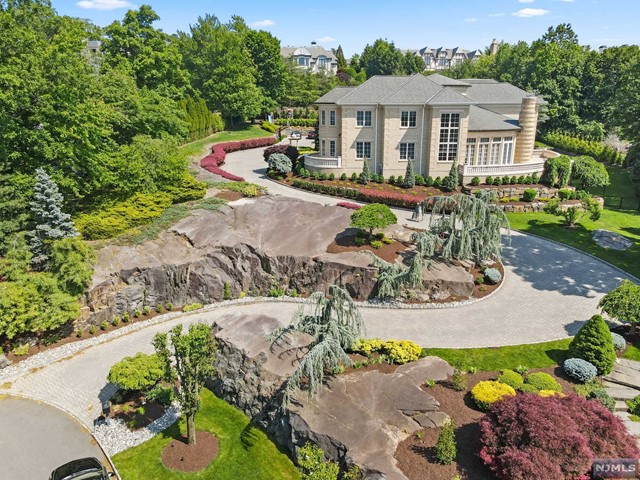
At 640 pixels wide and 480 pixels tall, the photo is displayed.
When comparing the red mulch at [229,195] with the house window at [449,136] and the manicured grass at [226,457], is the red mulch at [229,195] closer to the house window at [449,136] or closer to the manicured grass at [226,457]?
the manicured grass at [226,457]

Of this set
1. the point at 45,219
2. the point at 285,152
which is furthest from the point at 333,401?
the point at 285,152

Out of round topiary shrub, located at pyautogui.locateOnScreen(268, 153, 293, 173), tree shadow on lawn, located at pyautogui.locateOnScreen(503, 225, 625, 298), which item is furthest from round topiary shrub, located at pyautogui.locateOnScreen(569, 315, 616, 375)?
round topiary shrub, located at pyautogui.locateOnScreen(268, 153, 293, 173)

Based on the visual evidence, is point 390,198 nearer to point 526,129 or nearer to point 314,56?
point 526,129

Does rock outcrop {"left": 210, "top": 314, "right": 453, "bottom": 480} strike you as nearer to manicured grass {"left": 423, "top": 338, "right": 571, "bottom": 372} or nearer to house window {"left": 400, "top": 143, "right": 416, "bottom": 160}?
manicured grass {"left": 423, "top": 338, "right": 571, "bottom": 372}

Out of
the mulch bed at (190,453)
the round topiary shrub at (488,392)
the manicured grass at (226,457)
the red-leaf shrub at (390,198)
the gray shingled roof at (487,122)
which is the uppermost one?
the gray shingled roof at (487,122)

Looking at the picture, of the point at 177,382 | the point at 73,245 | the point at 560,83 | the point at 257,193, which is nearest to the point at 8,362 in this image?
the point at 73,245

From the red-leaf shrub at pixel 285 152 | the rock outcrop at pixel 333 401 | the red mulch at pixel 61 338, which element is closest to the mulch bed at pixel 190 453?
the rock outcrop at pixel 333 401
